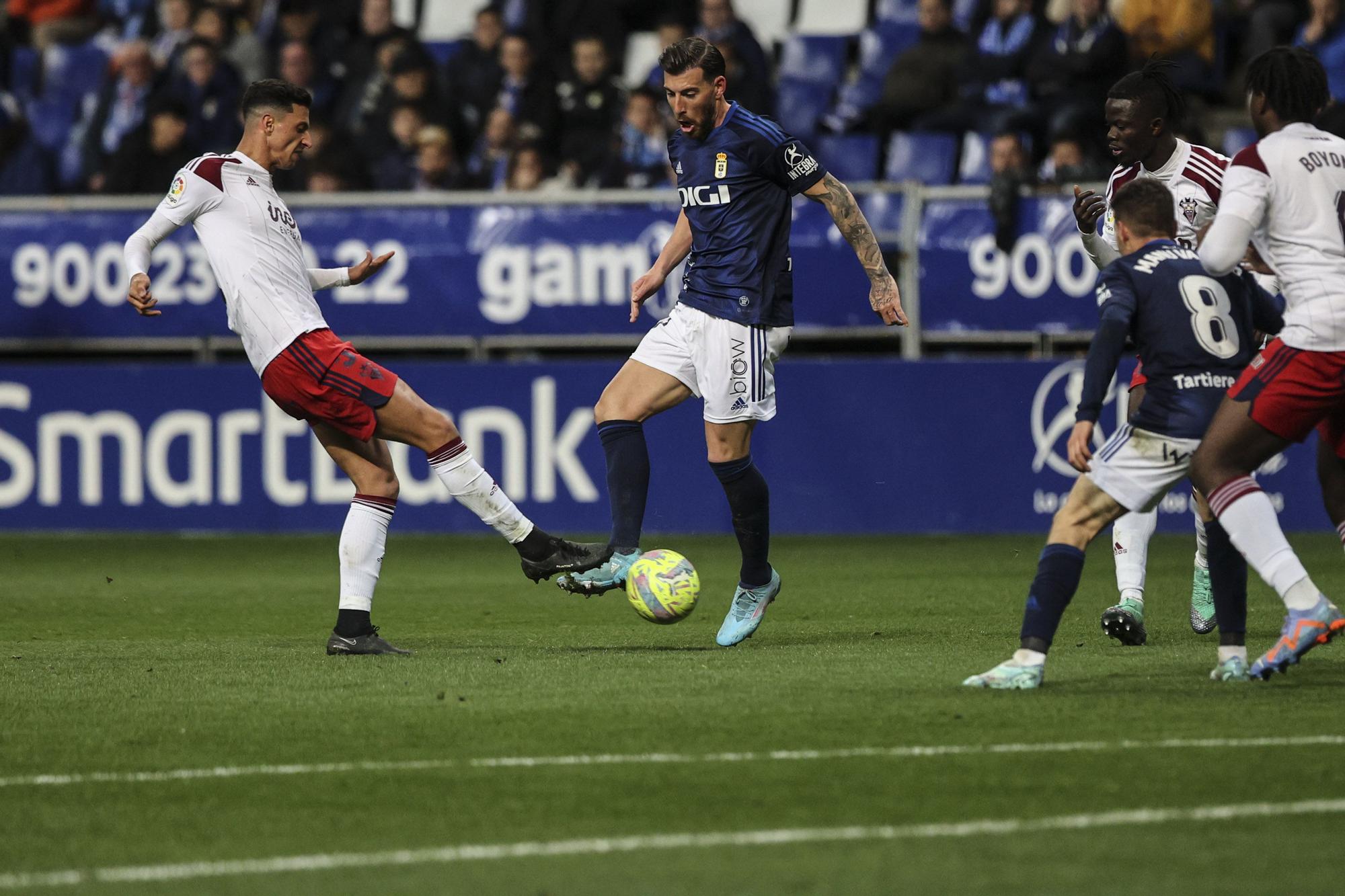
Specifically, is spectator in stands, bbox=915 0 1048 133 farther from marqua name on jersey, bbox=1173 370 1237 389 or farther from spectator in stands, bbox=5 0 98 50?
marqua name on jersey, bbox=1173 370 1237 389

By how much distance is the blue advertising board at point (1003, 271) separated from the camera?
43.9 ft

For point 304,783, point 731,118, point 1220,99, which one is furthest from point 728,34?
point 304,783

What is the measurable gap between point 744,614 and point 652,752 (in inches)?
107

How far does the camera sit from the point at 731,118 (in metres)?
8.00

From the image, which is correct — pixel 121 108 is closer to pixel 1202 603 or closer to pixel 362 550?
pixel 362 550

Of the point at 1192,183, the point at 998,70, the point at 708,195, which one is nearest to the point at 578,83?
the point at 998,70

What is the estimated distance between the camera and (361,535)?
7809mm

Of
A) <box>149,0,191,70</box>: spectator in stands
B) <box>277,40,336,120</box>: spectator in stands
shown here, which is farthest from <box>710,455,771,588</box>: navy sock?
<box>149,0,191,70</box>: spectator in stands

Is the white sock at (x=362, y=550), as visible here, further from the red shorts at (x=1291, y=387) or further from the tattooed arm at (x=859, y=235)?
the red shorts at (x=1291, y=387)

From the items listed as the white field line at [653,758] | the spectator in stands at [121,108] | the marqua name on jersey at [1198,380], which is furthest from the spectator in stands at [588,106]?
the white field line at [653,758]

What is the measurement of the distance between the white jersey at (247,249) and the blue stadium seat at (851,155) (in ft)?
27.8

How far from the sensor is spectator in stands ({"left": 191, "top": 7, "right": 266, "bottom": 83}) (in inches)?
705

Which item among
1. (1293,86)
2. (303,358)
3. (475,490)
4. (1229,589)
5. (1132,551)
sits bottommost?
(1132,551)

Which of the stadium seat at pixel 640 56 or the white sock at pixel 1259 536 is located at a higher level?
the stadium seat at pixel 640 56
